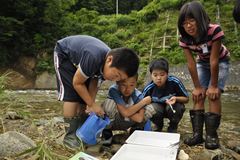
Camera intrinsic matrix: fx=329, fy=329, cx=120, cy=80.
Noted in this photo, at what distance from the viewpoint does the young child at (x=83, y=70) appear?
199 centimetres

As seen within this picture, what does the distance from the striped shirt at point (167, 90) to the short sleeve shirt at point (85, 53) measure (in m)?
0.70

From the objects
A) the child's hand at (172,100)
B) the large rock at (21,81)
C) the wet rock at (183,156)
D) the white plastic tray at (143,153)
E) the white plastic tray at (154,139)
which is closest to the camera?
the white plastic tray at (143,153)

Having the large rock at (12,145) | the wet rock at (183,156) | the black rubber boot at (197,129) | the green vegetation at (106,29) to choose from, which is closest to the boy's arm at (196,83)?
the black rubber boot at (197,129)

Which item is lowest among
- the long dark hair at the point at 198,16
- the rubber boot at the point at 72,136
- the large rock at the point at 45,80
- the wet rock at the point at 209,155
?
the large rock at the point at 45,80

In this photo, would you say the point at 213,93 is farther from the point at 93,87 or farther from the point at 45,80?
the point at 45,80

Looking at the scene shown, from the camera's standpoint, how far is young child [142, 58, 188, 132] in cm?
267

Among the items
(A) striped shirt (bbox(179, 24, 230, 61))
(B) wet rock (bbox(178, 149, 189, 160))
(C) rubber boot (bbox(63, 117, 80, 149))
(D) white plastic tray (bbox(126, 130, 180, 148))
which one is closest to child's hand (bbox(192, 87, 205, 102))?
(A) striped shirt (bbox(179, 24, 230, 61))

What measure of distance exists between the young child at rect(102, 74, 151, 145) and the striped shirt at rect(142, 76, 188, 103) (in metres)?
0.32

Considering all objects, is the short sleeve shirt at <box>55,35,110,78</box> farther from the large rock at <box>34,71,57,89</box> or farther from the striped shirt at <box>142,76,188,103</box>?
the large rock at <box>34,71,57,89</box>

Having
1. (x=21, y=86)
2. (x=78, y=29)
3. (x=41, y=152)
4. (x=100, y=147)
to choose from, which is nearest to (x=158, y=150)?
(x=41, y=152)

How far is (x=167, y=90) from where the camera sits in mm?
2773

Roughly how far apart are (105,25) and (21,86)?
25.9ft

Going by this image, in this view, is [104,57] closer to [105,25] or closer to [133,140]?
[133,140]

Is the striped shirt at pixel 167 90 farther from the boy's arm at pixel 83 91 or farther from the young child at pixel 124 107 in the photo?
the boy's arm at pixel 83 91
